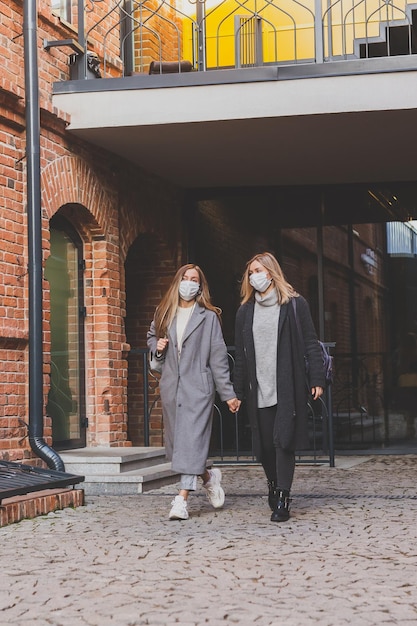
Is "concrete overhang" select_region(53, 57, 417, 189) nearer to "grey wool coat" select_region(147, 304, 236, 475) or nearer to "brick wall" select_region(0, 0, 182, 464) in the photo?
"brick wall" select_region(0, 0, 182, 464)

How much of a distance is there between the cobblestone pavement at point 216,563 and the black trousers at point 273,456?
27 centimetres

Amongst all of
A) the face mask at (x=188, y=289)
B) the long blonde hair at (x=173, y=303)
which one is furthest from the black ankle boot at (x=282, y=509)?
the face mask at (x=188, y=289)

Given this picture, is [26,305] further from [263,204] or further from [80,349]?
[263,204]

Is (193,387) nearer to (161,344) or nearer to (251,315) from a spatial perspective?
(161,344)

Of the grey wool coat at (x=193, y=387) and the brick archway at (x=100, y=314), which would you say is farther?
the brick archway at (x=100, y=314)

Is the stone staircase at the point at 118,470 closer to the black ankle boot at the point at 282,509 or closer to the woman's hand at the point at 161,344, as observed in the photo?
the woman's hand at the point at 161,344

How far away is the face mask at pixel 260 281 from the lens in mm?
6559

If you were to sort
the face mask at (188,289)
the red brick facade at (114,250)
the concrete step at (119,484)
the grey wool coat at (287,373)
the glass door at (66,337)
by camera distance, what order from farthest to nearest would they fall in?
the glass door at (66,337)
the red brick facade at (114,250)
the concrete step at (119,484)
the face mask at (188,289)
the grey wool coat at (287,373)

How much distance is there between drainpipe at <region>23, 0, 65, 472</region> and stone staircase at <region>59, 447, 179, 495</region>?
1.00 ft

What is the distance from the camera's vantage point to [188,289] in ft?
22.1

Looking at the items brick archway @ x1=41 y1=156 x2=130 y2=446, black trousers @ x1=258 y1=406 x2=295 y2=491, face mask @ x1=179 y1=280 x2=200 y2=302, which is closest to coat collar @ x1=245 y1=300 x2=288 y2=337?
face mask @ x1=179 y1=280 x2=200 y2=302

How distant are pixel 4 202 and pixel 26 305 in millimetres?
858

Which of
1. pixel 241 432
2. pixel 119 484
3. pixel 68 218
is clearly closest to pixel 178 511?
pixel 119 484

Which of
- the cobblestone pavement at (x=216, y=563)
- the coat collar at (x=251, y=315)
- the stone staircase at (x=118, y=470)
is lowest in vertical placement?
the cobblestone pavement at (x=216, y=563)
